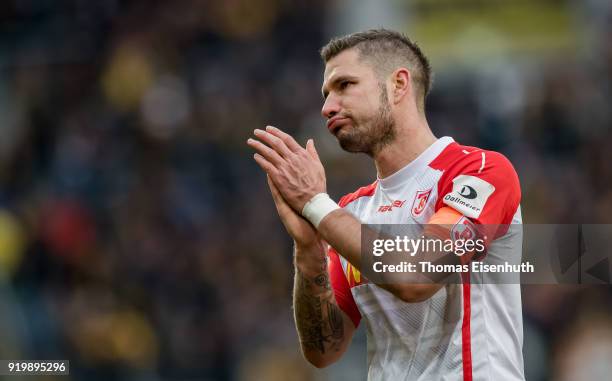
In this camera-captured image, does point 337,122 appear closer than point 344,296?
Yes

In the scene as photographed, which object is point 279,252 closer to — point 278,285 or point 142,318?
point 278,285

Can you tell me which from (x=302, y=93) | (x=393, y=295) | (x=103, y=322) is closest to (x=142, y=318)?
(x=103, y=322)

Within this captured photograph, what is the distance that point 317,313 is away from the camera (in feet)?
15.6

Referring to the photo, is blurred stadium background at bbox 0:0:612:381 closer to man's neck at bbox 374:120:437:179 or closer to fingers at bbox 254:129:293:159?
man's neck at bbox 374:120:437:179

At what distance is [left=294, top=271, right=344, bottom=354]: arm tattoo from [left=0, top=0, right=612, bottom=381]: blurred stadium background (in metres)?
3.65

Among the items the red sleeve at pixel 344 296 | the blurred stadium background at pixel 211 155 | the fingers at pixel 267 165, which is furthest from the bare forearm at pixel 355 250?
the blurred stadium background at pixel 211 155

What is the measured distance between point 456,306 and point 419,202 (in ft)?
1.61

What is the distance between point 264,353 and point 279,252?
4.08ft

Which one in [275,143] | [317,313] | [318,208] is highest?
[275,143]

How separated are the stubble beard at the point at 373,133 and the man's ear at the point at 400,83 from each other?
7 cm

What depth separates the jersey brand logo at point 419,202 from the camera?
4.47 m

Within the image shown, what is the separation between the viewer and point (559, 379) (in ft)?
26.4

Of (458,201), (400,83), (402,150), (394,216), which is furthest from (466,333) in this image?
(400,83)

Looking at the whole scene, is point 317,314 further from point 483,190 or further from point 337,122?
point 483,190
